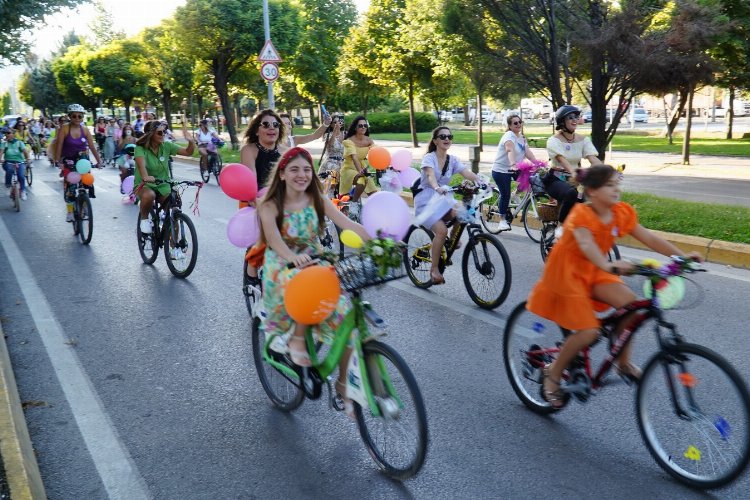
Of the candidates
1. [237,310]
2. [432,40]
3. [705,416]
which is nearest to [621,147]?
[432,40]

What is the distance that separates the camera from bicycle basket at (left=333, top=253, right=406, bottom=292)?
3498mm

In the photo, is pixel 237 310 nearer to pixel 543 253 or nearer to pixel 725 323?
pixel 543 253

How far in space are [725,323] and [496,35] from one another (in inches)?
369

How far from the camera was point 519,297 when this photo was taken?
7.15 m

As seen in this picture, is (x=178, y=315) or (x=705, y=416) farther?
(x=178, y=315)

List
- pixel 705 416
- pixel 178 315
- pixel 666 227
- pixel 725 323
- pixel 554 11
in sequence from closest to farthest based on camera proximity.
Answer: pixel 705 416 < pixel 725 323 < pixel 178 315 < pixel 666 227 < pixel 554 11

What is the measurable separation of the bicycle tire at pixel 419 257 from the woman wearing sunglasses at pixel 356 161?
2.04m

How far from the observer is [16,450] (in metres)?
3.61

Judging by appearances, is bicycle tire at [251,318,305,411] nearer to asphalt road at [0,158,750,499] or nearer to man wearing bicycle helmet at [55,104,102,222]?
asphalt road at [0,158,750,499]

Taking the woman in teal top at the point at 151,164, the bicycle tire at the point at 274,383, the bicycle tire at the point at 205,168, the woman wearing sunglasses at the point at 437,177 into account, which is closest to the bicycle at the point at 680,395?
the bicycle tire at the point at 274,383

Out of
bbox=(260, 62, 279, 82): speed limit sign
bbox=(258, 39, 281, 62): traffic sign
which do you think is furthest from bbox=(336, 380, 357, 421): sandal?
bbox=(260, 62, 279, 82): speed limit sign

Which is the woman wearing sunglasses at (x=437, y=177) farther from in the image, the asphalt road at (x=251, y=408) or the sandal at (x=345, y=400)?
the sandal at (x=345, y=400)

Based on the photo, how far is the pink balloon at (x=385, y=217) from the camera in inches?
148

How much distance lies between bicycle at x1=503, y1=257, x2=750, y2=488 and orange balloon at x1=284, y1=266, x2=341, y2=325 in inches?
56.7
